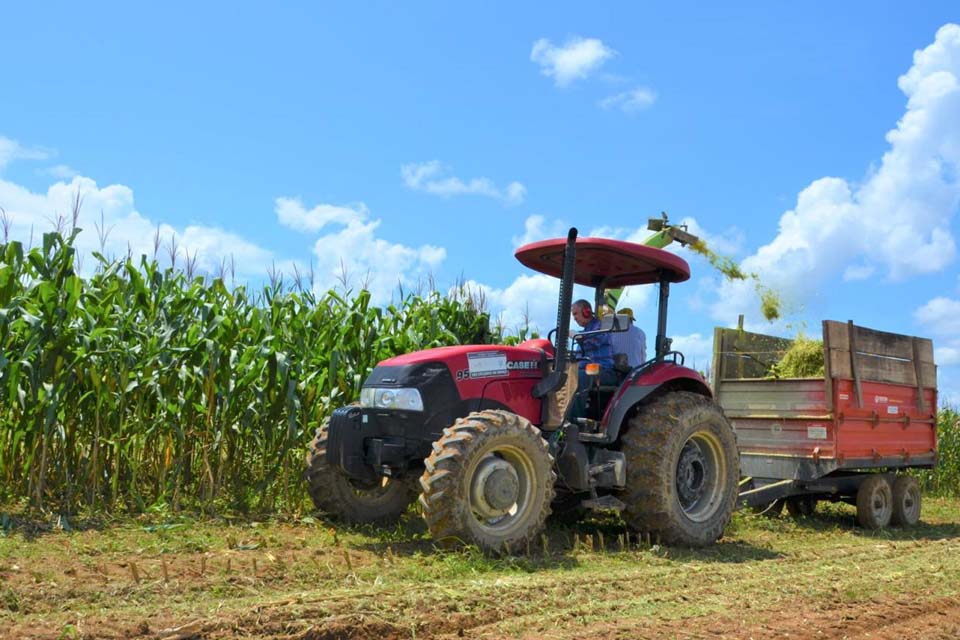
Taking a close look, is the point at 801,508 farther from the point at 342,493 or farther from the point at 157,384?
the point at 157,384

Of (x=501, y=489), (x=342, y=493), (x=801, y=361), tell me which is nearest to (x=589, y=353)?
(x=501, y=489)

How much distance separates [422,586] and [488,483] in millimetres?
1105

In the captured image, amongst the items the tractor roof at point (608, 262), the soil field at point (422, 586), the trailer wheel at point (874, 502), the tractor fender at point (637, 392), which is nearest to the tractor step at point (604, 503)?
the soil field at point (422, 586)

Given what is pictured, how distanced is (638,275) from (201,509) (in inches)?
171

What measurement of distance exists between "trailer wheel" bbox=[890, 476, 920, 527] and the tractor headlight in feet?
21.7

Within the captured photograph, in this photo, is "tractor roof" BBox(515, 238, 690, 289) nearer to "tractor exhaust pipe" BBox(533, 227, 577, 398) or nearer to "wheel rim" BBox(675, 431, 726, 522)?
"tractor exhaust pipe" BBox(533, 227, 577, 398)

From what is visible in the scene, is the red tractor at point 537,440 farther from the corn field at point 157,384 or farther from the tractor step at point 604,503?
the corn field at point 157,384

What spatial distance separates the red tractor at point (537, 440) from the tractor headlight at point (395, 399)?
0.03 ft

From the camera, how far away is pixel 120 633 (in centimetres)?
386

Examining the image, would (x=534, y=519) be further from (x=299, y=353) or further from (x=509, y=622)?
(x=299, y=353)

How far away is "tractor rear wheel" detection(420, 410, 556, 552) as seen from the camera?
562 cm

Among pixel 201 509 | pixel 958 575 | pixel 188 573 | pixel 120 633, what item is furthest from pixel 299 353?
pixel 958 575

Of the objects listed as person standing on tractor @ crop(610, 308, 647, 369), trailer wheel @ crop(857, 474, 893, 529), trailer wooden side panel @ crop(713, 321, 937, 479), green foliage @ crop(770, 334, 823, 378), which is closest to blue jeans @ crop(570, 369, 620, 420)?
person standing on tractor @ crop(610, 308, 647, 369)

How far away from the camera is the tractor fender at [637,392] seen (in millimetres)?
6773
